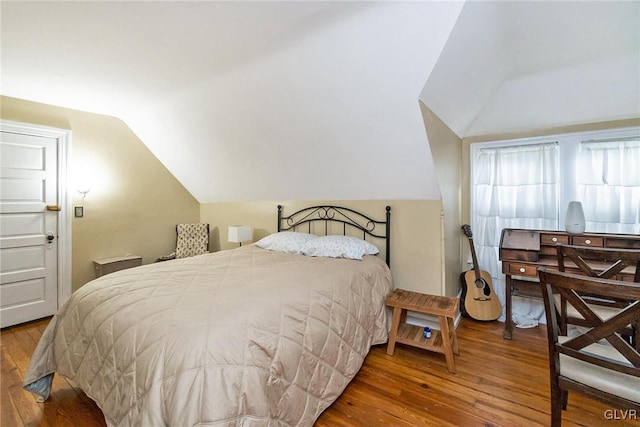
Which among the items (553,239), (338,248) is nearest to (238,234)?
(338,248)

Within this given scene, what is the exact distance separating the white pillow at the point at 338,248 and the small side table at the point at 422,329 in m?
0.48

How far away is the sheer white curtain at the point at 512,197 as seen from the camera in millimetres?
2842

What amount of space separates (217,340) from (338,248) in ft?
5.26

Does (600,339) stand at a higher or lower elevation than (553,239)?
lower

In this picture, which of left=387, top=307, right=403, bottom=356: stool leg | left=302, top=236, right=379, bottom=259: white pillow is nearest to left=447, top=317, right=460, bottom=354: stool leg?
left=387, top=307, right=403, bottom=356: stool leg

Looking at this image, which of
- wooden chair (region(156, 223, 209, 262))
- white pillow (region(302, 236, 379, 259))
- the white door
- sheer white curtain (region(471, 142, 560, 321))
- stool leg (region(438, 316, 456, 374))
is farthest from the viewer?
wooden chair (region(156, 223, 209, 262))

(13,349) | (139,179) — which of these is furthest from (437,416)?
(139,179)

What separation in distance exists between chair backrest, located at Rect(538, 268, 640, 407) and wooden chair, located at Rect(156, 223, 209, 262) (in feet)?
14.3

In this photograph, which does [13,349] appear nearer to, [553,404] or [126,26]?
[126,26]

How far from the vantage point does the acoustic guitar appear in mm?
2977

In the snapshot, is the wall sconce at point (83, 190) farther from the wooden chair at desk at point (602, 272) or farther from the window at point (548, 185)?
the wooden chair at desk at point (602, 272)

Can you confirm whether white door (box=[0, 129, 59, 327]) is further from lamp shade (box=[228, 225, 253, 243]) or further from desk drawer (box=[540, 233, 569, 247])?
desk drawer (box=[540, 233, 569, 247])

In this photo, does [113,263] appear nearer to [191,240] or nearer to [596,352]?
[191,240]

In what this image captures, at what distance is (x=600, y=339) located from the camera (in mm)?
1192
